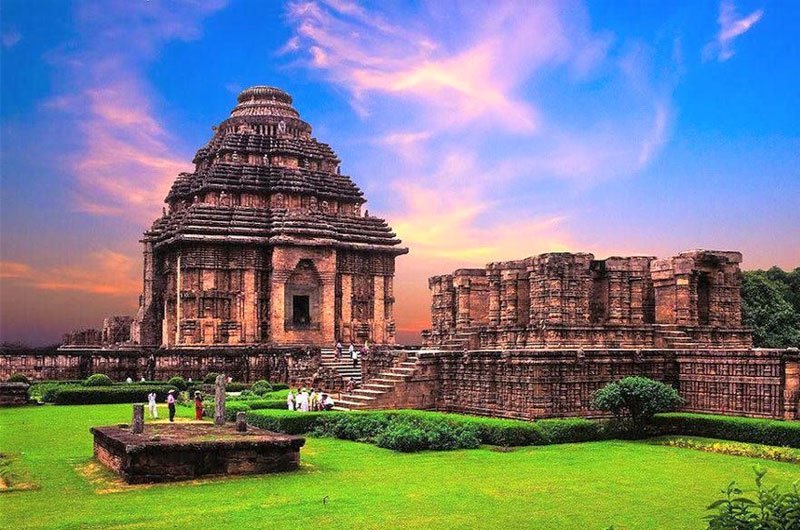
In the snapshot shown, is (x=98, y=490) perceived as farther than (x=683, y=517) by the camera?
Yes

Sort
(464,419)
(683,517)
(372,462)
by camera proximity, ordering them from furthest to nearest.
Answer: (464,419) < (372,462) < (683,517)

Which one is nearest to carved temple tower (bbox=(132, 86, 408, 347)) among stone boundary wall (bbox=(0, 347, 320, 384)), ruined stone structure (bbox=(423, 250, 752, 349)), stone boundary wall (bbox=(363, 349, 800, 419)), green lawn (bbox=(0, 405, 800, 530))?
stone boundary wall (bbox=(0, 347, 320, 384))

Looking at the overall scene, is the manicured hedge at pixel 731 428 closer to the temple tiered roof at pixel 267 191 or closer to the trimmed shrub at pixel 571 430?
the trimmed shrub at pixel 571 430

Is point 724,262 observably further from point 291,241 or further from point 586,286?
point 291,241

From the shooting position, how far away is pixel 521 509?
39.7 feet

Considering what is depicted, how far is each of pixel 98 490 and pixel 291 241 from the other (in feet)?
97.1

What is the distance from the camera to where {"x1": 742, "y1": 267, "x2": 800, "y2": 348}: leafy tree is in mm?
40125

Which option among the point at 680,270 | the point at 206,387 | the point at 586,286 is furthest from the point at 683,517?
the point at 206,387

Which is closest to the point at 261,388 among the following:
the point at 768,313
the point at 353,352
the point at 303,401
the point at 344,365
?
the point at 344,365

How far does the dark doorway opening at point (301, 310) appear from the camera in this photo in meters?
44.5

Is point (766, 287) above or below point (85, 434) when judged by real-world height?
above

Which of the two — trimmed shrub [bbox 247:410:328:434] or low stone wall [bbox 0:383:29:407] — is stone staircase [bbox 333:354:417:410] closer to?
trimmed shrub [bbox 247:410:328:434]

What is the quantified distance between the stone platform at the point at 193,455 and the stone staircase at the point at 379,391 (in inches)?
316

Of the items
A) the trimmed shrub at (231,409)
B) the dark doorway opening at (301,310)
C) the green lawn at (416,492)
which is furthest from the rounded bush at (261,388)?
the green lawn at (416,492)
